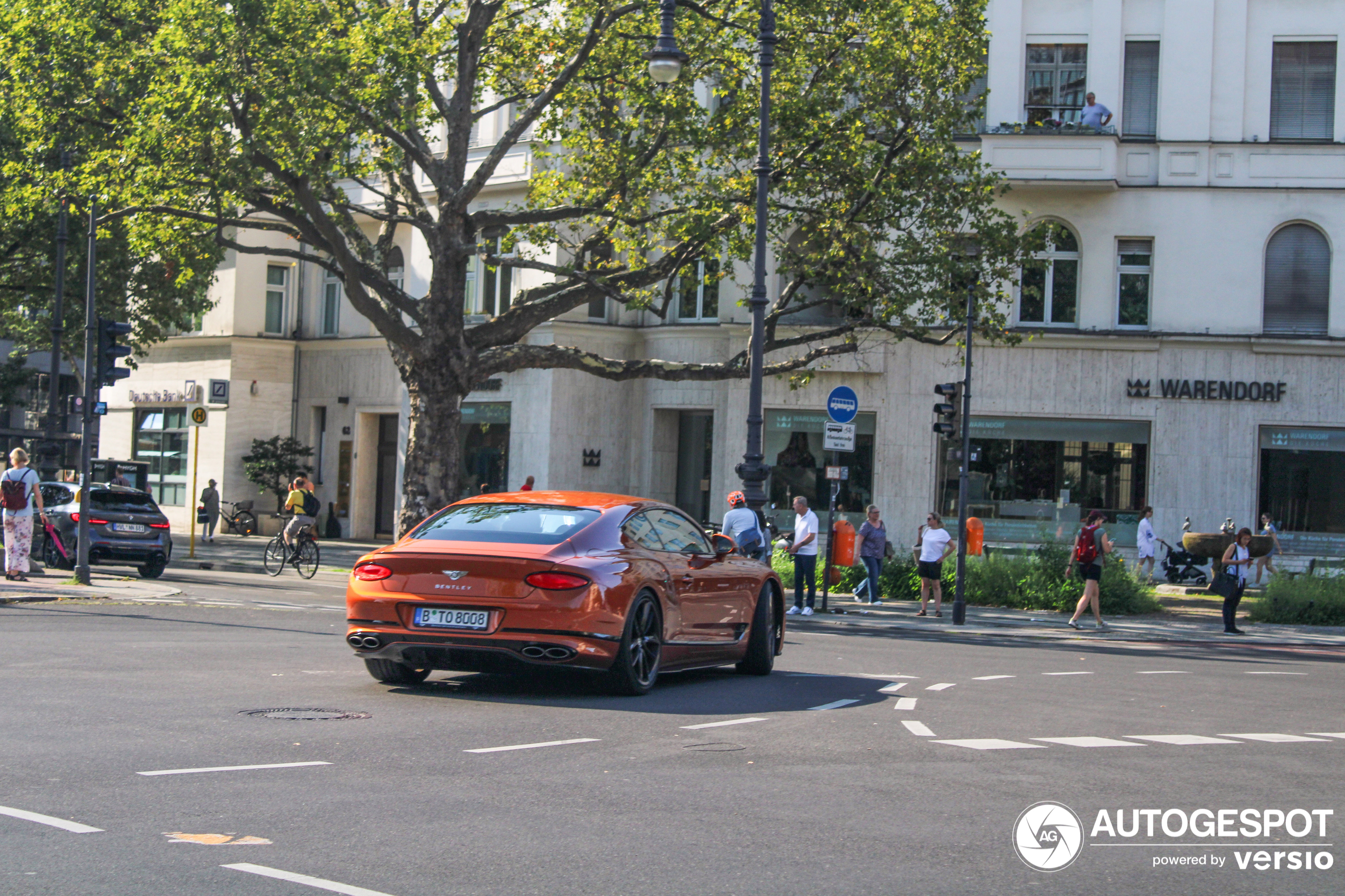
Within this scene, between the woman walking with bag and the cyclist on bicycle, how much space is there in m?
15.0

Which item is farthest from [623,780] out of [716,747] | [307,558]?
[307,558]

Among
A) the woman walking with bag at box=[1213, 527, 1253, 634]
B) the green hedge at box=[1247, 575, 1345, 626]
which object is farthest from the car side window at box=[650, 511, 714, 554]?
the green hedge at box=[1247, 575, 1345, 626]

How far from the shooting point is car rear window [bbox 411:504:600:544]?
10.9 metres

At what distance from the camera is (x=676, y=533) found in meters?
12.1

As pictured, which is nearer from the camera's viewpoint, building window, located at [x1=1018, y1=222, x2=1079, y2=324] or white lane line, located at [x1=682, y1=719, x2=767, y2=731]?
white lane line, located at [x1=682, y1=719, x2=767, y2=731]

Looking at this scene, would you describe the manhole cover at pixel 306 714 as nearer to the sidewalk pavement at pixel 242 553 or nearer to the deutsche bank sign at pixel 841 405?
the deutsche bank sign at pixel 841 405

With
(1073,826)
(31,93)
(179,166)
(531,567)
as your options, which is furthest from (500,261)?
(1073,826)

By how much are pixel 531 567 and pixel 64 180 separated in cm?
1561

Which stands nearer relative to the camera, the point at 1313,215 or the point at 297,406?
the point at 1313,215

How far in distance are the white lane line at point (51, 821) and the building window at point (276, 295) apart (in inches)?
1541

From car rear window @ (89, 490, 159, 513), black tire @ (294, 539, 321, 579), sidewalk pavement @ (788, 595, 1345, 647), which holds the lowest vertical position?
sidewalk pavement @ (788, 595, 1345, 647)

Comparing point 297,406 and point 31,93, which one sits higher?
point 31,93

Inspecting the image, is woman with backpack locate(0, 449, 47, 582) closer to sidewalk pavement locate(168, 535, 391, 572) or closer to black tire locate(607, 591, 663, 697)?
sidewalk pavement locate(168, 535, 391, 572)

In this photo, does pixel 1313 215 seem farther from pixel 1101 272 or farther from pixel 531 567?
pixel 531 567
